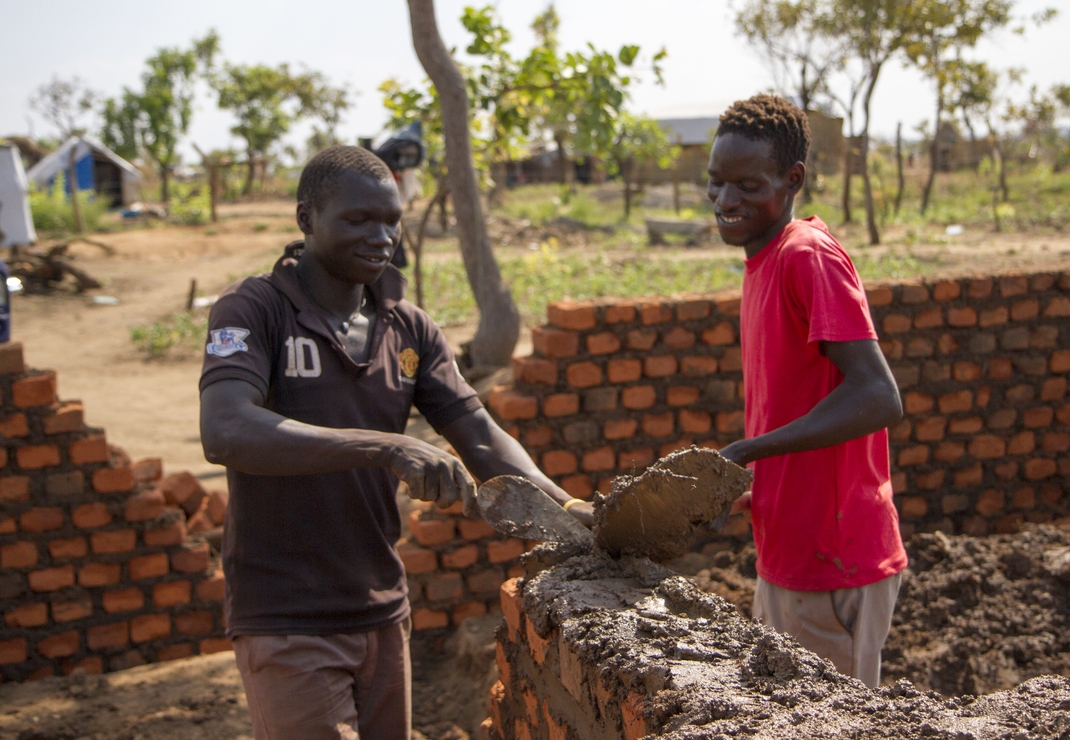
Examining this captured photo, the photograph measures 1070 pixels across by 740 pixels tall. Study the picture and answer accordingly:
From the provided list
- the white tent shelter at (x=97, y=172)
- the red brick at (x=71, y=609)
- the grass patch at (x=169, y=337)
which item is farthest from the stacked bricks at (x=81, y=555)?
the white tent shelter at (x=97, y=172)

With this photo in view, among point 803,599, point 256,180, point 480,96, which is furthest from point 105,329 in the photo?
point 256,180

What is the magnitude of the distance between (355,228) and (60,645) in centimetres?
277

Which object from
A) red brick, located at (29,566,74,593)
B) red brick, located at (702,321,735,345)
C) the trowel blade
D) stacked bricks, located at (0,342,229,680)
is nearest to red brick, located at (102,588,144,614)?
stacked bricks, located at (0,342,229,680)

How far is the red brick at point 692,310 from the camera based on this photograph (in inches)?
162

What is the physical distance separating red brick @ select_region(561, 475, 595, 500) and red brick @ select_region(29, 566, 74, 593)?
212cm

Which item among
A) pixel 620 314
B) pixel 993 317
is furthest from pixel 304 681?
pixel 993 317

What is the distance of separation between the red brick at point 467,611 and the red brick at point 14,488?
1832 millimetres

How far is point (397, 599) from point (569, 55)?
5250mm

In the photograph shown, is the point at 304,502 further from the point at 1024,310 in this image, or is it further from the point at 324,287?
the point at 1024,310

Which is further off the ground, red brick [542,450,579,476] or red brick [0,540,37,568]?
red brick [542,450,579,476]

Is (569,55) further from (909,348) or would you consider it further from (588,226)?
(588,226)

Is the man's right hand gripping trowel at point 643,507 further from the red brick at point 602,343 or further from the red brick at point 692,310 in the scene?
the red brick at point 692,310

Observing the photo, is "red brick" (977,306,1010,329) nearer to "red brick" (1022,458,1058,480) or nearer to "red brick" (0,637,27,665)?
"red brick" (1022,458,1058,480)

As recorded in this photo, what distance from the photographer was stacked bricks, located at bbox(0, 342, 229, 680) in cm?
368
